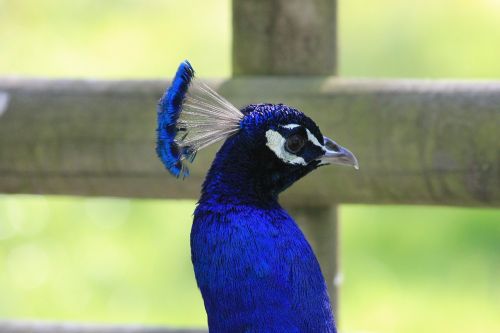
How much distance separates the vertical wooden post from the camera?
189 centimetres

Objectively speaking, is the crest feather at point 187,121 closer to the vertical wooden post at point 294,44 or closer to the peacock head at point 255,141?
the peacock head at point 255,141

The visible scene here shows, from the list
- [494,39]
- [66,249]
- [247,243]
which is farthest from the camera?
[494,39]

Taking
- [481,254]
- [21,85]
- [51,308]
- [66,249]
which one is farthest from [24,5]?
[21,85]

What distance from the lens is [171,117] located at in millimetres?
1488

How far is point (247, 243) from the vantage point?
1.49 meters

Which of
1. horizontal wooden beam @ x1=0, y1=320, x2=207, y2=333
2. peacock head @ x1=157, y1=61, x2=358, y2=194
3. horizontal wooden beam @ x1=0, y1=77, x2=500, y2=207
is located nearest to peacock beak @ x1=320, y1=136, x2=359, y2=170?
peacock head @ x1=157, y1=61, x2=358, y2=194

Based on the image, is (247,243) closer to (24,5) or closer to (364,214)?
(364,214)

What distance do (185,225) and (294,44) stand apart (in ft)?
4.89

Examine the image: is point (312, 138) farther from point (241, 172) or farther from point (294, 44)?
point (294, 44)

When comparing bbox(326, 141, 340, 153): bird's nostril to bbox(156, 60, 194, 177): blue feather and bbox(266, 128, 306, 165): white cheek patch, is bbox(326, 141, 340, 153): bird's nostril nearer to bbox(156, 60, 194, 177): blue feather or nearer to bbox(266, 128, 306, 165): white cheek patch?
bbox(266, 128, 306, 165): white cheek patch

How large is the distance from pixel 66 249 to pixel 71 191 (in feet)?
4.63

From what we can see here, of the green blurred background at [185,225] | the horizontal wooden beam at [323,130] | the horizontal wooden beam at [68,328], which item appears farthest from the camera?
the green blurred background at [185,225]

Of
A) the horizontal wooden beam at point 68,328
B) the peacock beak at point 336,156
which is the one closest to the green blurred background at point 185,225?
the horizontal wooden beam at point 68,328

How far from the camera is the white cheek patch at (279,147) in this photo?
153cm
